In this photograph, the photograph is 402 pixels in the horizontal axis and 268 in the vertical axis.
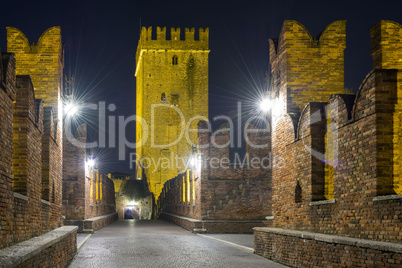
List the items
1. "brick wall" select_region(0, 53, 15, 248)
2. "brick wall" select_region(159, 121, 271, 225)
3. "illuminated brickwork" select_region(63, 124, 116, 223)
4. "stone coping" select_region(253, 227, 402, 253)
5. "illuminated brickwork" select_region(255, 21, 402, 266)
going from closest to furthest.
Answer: "stone coping" select_region(253, 227, 402, 253)
"brick wall" select_region(0, 53, 15, 248)
"illuminated brickwork" select_region(255, 21, 402, 266)
"brick wall" select_region(159, 121, 271, 225)
"illuminated brickwork" select_region(63, 124, 116, 223)

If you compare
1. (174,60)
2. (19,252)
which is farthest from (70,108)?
(174,60)

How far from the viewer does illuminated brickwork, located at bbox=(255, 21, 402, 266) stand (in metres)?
7.98

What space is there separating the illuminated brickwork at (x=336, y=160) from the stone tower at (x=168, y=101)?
132 ft

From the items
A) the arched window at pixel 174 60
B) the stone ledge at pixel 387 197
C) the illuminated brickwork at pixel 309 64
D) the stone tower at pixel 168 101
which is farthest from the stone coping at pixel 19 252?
the arched window at pixel 174 60

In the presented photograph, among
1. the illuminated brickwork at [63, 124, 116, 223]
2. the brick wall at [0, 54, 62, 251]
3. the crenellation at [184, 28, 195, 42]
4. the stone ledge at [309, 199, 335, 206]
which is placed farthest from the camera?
the crenellation at [184, 28, 195, 42]

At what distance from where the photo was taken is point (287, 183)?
41.0ft

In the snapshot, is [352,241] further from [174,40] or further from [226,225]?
[174,40]

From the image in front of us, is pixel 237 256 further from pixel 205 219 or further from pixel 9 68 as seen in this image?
pixel 205 219

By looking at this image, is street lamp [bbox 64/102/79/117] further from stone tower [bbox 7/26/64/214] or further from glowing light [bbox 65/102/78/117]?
stone tower [bbox 7/26/64/214]

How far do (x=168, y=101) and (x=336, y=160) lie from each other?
4493cm

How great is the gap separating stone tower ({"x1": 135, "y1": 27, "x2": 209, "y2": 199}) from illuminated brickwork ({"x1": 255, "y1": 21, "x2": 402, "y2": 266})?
4012 cm

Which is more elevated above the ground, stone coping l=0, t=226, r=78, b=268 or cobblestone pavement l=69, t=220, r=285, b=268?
stone coping l=0, t=226, r=78, b=268

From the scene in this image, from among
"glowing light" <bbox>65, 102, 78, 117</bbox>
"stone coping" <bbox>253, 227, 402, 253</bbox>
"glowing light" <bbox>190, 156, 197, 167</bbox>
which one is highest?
"glowing light" <bbox>65, 102, 78, 117</bbox>

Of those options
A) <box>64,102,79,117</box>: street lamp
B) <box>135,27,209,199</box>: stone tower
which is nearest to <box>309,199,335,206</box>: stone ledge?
<box>64,102,79,117</box>: street lamp
